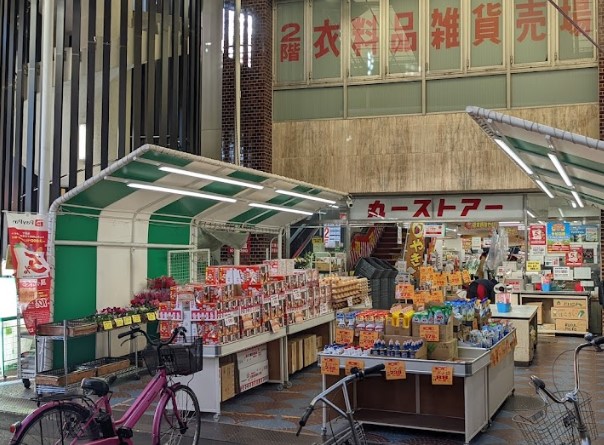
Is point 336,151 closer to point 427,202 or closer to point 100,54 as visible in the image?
point 427,202

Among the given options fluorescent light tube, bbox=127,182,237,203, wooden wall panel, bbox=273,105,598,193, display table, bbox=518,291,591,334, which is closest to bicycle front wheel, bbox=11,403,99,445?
fluorescent light tube, bbox=127,182,237,203

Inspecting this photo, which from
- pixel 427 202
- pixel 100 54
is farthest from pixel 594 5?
pixel 100 54

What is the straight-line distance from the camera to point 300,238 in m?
17.6

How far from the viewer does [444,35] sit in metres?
15.8

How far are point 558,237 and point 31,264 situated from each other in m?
11.5

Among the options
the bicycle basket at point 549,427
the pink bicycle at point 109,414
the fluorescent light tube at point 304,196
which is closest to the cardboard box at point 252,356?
the pink bicycle at point 109,414

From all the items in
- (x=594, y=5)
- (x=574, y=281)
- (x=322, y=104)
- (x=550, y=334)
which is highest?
(x=594, y=5)

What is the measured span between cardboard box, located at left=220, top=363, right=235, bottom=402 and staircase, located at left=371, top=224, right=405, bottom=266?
10800mm

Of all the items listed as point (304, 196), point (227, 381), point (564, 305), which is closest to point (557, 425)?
point (227, 381)

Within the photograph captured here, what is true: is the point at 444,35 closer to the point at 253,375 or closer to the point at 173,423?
the point at 253,375

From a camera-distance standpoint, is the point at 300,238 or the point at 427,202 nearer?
the point at 427,202

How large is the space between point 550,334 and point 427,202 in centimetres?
404

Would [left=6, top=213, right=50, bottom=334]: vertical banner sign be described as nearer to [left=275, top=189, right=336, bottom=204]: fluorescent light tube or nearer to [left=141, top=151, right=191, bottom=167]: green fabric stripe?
[left=141, top=151, right=191, bottom=167]: green fabric stripe

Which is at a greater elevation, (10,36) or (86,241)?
(10,36)
